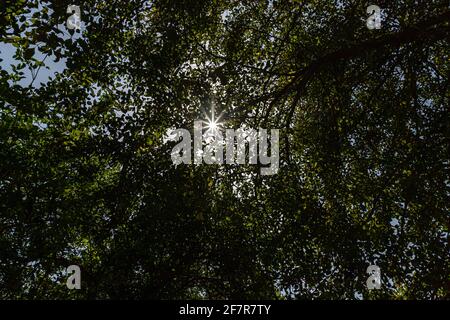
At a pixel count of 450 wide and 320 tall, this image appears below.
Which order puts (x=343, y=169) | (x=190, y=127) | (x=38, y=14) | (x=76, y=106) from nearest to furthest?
1. (x=38, y=14)
2. (x=76, y=106)
3. (x=190, y=127)
4. (x=343, y=169)

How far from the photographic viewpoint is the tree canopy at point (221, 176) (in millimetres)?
8773

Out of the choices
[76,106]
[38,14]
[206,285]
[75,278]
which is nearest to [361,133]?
[206,285]

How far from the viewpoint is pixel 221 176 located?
35.3ft

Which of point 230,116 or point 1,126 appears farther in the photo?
point 1,126

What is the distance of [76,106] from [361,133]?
998cm

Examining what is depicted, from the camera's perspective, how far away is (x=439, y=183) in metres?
9.45

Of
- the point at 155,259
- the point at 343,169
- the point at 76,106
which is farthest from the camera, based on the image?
the point at 343,169

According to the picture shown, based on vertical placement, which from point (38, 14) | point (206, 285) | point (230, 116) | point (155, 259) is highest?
point (38, 14)

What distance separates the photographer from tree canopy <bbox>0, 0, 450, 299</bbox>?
8.77 m

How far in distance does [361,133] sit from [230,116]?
4972mm

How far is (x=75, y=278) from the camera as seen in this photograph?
11938 millimetres

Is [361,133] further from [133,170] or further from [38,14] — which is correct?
[38,14]

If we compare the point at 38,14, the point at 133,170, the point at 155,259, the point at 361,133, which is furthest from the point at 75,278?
the point at 361,133

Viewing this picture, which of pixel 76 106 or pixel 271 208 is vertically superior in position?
pixel 76 106
